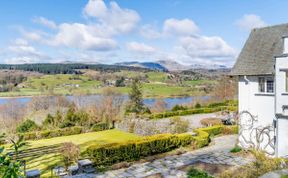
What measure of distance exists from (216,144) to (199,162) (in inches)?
206

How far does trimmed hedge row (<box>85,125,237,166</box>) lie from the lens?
14.7m

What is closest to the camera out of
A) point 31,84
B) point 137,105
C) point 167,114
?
point 167,114

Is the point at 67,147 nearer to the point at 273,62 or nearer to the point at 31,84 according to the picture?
the point at 273,62

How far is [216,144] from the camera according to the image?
63.2 feet

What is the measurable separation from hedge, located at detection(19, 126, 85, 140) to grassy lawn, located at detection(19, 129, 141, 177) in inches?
31.3

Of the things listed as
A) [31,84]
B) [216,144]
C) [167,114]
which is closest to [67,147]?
[216,144]

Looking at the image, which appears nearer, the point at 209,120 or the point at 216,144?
the point at 216,144

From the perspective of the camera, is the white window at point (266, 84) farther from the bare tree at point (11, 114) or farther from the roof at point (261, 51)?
the bare tree at point (11, 114)

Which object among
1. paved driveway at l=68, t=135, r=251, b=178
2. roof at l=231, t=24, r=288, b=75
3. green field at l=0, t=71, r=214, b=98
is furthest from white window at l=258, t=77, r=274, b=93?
green field at l=0, t=71, r=214, b=98

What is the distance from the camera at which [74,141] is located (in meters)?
25.8

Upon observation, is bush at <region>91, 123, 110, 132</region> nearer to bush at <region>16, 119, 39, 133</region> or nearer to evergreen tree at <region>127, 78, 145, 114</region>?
bush at <region>16, 119, 39, 133</region>

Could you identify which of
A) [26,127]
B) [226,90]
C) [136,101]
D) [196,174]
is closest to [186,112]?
[136,101]

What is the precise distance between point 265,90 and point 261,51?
2516 mm

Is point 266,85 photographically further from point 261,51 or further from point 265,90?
point 261,51
